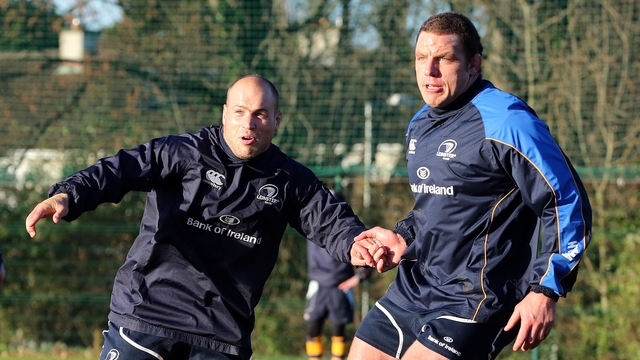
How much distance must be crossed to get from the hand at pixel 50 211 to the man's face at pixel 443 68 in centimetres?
178

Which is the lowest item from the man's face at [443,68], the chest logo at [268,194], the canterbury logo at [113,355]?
the canterbury logo at [113,355]

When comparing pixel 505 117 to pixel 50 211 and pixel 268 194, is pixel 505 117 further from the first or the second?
pixel 50 211

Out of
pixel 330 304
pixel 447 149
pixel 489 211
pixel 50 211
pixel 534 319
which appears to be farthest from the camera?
pixel 330 304

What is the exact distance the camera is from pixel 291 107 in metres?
12.4

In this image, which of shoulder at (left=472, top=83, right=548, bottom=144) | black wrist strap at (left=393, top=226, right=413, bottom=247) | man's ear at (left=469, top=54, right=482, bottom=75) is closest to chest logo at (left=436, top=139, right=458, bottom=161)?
shoulder at (left=472, top=83, right=548, bottom=144)

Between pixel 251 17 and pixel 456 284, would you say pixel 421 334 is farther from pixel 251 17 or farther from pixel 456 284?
pixel 251 17

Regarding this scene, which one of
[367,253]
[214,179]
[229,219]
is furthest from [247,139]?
[367,253]

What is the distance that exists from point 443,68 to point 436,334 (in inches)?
49.8

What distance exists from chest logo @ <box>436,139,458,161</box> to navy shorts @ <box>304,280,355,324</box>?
5.84 meters

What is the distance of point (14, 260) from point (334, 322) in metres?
4.79

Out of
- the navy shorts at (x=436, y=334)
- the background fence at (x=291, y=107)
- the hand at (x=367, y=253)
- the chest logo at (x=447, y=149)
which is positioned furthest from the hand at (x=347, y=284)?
the chest logo at (x=447, y=149)

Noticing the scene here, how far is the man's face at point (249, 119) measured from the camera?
174 inches

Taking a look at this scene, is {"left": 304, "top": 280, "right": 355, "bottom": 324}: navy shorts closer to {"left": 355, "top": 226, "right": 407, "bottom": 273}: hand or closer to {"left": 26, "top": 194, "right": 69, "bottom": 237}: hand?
{"left": 355, "top": 226, "right": 407, "bottom": 273}: hand

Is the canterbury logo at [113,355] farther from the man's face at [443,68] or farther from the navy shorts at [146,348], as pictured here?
the man's face at [443,68]
